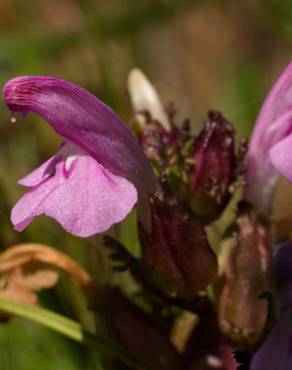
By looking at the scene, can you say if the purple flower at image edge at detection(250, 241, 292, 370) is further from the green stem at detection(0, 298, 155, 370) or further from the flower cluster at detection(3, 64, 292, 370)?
→ the green stem at detection(0, 298, 155, 370)

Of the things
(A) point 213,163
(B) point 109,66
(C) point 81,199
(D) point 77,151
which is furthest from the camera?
(B) point 109,66

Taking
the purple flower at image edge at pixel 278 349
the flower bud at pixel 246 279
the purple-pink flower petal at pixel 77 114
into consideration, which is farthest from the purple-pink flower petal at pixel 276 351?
the purple-pink flower petal at pixel 77 114

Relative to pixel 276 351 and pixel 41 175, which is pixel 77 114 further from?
pixel 276 351

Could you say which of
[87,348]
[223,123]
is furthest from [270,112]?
[87,348]

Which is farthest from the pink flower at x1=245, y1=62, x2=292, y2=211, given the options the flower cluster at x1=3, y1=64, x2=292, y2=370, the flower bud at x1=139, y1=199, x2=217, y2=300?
the flower bud at x1=139, y1=199, x2=217, y2=300

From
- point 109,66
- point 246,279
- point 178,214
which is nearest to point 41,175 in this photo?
point 178,214

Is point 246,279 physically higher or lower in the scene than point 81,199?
lower
